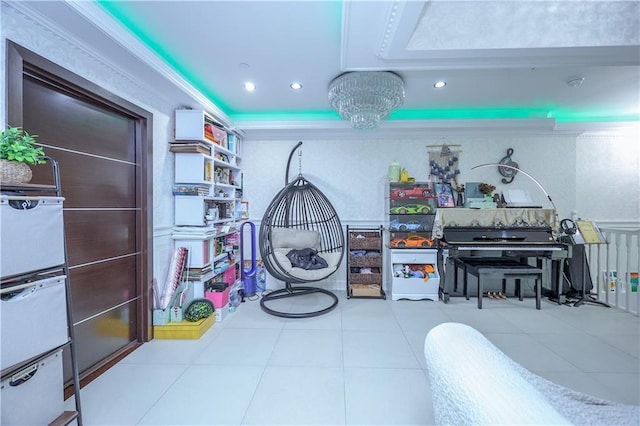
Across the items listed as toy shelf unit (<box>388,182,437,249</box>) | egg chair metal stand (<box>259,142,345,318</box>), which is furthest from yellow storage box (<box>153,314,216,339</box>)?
toy shelf unit (<box>388,182,437,249</box>)

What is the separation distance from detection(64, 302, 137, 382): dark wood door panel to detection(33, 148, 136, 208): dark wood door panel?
89 centimetres

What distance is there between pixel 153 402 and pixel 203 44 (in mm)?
2599

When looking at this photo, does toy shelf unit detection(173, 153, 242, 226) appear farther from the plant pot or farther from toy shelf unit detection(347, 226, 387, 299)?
toy shelf unit detection(347, 226, 387, 299)

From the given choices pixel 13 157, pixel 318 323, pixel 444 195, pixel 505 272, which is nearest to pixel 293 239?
pixel 318 323

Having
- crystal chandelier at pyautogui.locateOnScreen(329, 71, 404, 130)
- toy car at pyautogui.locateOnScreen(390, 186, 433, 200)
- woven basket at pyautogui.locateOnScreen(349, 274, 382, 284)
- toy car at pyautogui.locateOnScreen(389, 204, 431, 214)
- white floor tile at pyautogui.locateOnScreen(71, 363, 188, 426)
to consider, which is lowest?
white floor tile at pyautogui.locateOnScreen(71, 363, 188, 426)

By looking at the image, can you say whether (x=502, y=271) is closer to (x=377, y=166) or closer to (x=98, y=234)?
(x=377, y=166)

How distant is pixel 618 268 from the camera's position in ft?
9.48

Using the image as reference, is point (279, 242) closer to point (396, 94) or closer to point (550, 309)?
point (396, 94)

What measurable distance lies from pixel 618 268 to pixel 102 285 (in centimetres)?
540

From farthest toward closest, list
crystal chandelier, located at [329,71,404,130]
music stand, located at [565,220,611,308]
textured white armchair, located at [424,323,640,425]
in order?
music stand, located at [565,220,611,308] → crystal chandelier, located at [329,71,404,130] → textured white armchair, located at [424,323,640,425]

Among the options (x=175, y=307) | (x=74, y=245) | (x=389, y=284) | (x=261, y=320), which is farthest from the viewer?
(x=389, y=284)

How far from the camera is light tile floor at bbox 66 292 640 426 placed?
1448 millimetres

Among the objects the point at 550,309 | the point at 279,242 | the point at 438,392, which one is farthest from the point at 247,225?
the point at 550,309

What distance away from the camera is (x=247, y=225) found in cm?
369
